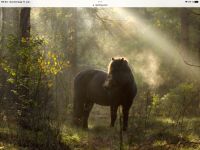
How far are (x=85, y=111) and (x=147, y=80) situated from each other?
247 cm

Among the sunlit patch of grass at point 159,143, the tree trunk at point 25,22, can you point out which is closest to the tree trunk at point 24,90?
the tree trunk at point 25,22

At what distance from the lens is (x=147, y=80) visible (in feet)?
29.2

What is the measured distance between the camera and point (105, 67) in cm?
1144

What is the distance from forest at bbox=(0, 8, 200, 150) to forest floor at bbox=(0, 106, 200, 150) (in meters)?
0.01

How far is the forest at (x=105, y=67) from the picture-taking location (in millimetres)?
4961

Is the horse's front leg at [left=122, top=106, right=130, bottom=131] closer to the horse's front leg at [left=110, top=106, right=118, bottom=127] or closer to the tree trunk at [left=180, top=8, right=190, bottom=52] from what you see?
the horse's front leg at [left=110, top=106, right=118, bottom=127]

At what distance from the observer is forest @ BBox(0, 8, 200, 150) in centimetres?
496

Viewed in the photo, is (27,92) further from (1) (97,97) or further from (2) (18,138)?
(1) (97,97)

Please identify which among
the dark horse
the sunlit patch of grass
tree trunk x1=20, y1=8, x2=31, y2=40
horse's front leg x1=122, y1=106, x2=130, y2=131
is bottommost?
the sunlit patch of grass

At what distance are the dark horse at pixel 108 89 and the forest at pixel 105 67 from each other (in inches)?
7.7

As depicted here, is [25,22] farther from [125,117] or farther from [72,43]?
[72,43]

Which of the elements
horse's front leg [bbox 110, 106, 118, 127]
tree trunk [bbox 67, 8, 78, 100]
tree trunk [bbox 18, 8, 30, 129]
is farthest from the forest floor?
tree trunk [bbox 67, 8, 78, 100]

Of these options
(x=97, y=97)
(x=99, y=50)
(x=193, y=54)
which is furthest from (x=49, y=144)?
(x=99, y=50)

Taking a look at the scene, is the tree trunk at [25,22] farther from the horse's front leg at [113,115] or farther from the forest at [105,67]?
the horse's front leg at [113,115]
